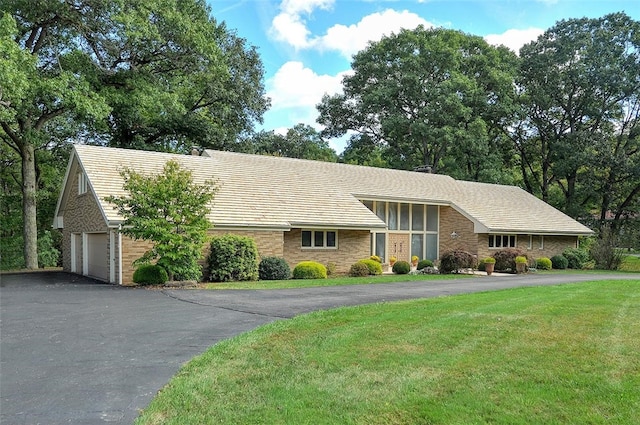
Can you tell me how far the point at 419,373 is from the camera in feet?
18.0

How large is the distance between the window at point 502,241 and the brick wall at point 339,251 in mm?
8819

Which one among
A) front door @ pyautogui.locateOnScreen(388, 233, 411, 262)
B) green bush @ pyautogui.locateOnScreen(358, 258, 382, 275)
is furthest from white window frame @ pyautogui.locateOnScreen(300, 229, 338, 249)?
front door @ pyautogui.locateOnScreen(388, 233, 411, 262)

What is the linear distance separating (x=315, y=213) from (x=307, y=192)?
216 cm

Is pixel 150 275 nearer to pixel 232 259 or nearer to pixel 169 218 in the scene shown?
pixel 169 218

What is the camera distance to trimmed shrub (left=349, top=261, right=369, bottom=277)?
2086 cm

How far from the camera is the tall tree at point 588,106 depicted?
3575cm

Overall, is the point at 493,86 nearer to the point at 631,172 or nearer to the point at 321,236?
the point at 631,172

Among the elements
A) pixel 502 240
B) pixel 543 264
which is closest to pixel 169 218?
pixel 502 240

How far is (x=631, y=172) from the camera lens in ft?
114

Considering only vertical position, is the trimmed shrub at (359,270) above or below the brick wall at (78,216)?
below

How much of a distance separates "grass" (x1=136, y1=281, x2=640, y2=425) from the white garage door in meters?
11.8

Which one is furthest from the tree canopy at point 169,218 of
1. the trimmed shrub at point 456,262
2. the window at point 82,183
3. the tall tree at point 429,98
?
the tall tree at point 429,98

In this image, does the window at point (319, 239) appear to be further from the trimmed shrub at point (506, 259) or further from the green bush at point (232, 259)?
the trimmed shrub at point (506, 259)

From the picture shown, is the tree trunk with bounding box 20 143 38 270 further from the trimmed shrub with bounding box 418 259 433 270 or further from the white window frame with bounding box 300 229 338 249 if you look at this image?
the trimmed shrub with bounding box 418 259 433 270
